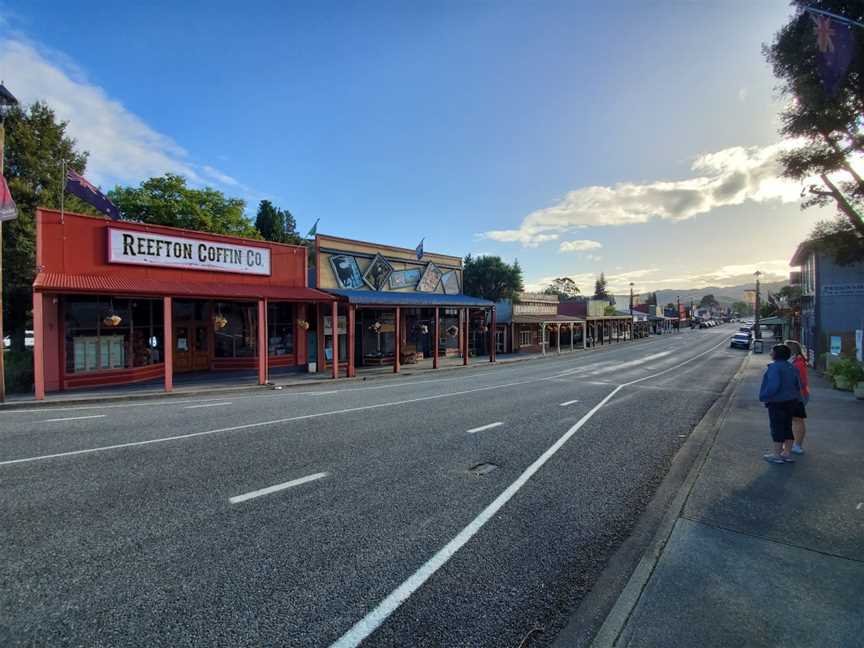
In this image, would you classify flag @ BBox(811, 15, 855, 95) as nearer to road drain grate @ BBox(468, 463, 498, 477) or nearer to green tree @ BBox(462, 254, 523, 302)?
road drain grate @ BBox(468, 463, 498, 477)

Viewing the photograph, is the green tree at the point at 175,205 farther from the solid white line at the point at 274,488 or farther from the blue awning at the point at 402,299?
the solid white line at the point at 274,488

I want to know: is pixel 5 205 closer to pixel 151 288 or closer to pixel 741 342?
pixel 151 288

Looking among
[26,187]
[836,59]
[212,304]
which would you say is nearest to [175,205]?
[26,187]

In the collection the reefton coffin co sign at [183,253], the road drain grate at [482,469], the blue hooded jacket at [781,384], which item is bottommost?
the road drain grate at [482,469]

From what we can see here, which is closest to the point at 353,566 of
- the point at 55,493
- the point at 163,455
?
the point at 55,493

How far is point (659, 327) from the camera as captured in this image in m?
87.8

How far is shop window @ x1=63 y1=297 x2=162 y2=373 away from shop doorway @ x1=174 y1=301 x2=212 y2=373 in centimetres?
129

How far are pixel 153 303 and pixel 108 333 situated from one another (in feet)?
7.00

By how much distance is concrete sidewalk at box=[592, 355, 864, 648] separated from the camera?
2951 mm

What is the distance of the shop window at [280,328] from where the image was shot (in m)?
21.0

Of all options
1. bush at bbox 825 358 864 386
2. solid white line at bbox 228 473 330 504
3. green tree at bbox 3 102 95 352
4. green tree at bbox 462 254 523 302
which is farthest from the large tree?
green tree at bbox 462 254 523 302

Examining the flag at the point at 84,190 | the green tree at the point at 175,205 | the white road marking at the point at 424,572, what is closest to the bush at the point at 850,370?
the white road marking at the point at 424,572

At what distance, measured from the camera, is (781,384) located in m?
6.67

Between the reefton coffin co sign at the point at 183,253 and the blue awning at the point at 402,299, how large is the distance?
3947 millimetres
